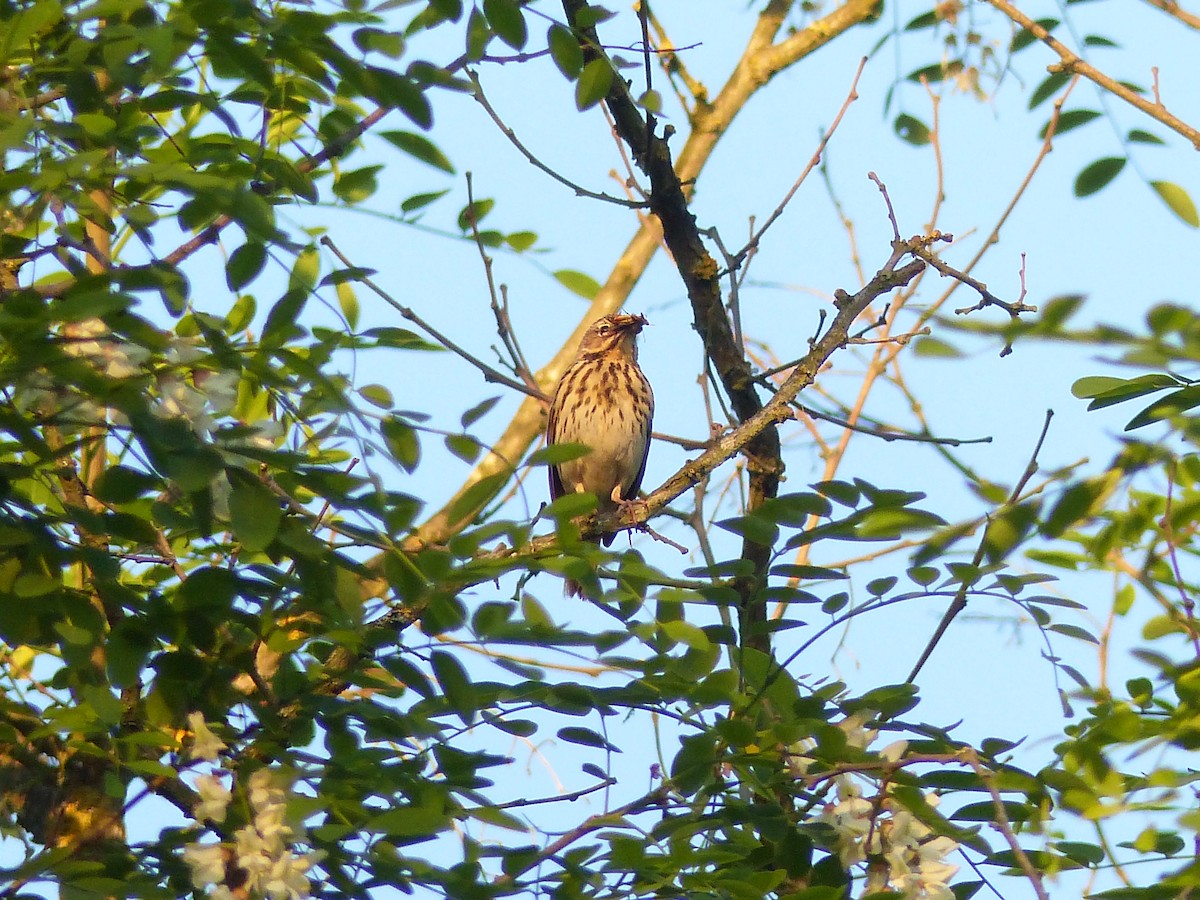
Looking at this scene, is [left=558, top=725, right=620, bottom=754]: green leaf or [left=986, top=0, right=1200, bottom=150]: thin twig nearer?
[left=558, top=725, right=620, bottom=754]: green leaf

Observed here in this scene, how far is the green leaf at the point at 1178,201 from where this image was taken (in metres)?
3.22

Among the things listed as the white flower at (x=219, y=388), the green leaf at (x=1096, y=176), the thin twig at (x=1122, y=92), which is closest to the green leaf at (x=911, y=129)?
the thin twig at (x=1122, y=92)

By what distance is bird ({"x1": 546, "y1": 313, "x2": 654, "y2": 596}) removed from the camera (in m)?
7.31

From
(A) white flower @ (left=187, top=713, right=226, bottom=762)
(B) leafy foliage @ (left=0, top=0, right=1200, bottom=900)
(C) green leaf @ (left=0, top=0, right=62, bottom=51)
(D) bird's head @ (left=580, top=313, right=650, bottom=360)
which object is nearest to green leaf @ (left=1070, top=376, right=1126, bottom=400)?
(B) leafy foliage @ (left=0, top=0, right=1200, bottom=900)

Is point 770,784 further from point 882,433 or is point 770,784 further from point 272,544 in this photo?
point 882,433

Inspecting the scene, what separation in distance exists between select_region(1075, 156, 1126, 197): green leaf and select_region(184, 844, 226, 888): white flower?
2541 millimetres

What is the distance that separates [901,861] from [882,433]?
176 centimetres

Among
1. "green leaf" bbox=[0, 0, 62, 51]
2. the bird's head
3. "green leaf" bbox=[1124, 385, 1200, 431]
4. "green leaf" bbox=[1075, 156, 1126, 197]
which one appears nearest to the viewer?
"green leaf" bbox=[1124, 385, 1200, 431]

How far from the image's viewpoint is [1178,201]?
3.25 m

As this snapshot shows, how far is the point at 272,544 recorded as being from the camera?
2.83 meters

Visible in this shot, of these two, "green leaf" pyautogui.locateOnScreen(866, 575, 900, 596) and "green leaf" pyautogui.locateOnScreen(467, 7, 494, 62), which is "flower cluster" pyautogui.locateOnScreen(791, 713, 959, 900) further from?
"green leaf" pyautogui.locateOnScreen(467, 7, 494, 62)

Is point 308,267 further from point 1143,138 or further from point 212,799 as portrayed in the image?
point 1143,138

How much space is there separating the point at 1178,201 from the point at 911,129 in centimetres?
216

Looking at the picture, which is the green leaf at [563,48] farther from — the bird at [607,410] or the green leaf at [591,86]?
the bird at [607,410]
